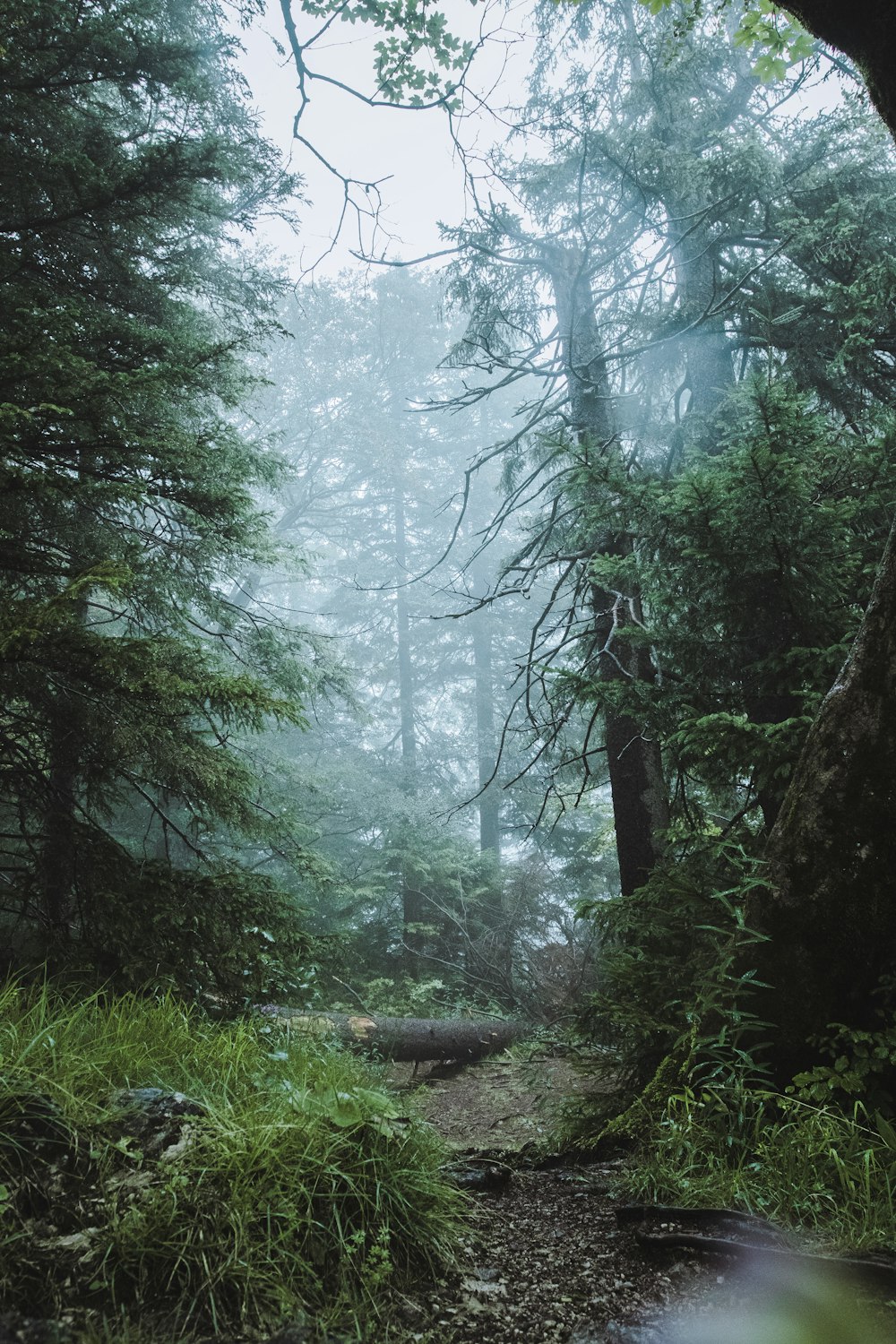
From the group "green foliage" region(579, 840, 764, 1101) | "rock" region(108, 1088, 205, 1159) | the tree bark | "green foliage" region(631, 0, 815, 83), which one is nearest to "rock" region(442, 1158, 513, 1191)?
"green foliage" region(579, 840, 764, 1101)

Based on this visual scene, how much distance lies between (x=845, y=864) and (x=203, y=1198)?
2653 mm

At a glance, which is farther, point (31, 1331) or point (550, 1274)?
point (550, 1274)

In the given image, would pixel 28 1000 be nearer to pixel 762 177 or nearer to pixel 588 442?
pixel 588 442

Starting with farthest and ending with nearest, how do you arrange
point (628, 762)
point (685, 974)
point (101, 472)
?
point (628, 762)
point (101, 472)
point (685, 974)

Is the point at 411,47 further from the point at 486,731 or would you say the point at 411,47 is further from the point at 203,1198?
the point at 486,731

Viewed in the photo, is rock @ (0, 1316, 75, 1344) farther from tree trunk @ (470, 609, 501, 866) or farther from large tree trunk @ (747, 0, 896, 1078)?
tree trunk @ (470, 609, 501, 866)

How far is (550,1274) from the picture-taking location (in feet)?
8.03

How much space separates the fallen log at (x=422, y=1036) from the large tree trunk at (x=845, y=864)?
4.78m

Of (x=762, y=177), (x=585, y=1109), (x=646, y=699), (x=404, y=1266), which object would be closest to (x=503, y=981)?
(x=585, y=1109)

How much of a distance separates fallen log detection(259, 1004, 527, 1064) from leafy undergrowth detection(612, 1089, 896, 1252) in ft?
14.7

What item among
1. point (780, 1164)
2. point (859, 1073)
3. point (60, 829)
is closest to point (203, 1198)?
point (780, 1164)

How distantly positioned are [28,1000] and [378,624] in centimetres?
1647

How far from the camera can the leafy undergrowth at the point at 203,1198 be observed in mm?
1955

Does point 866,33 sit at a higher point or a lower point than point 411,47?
lower
